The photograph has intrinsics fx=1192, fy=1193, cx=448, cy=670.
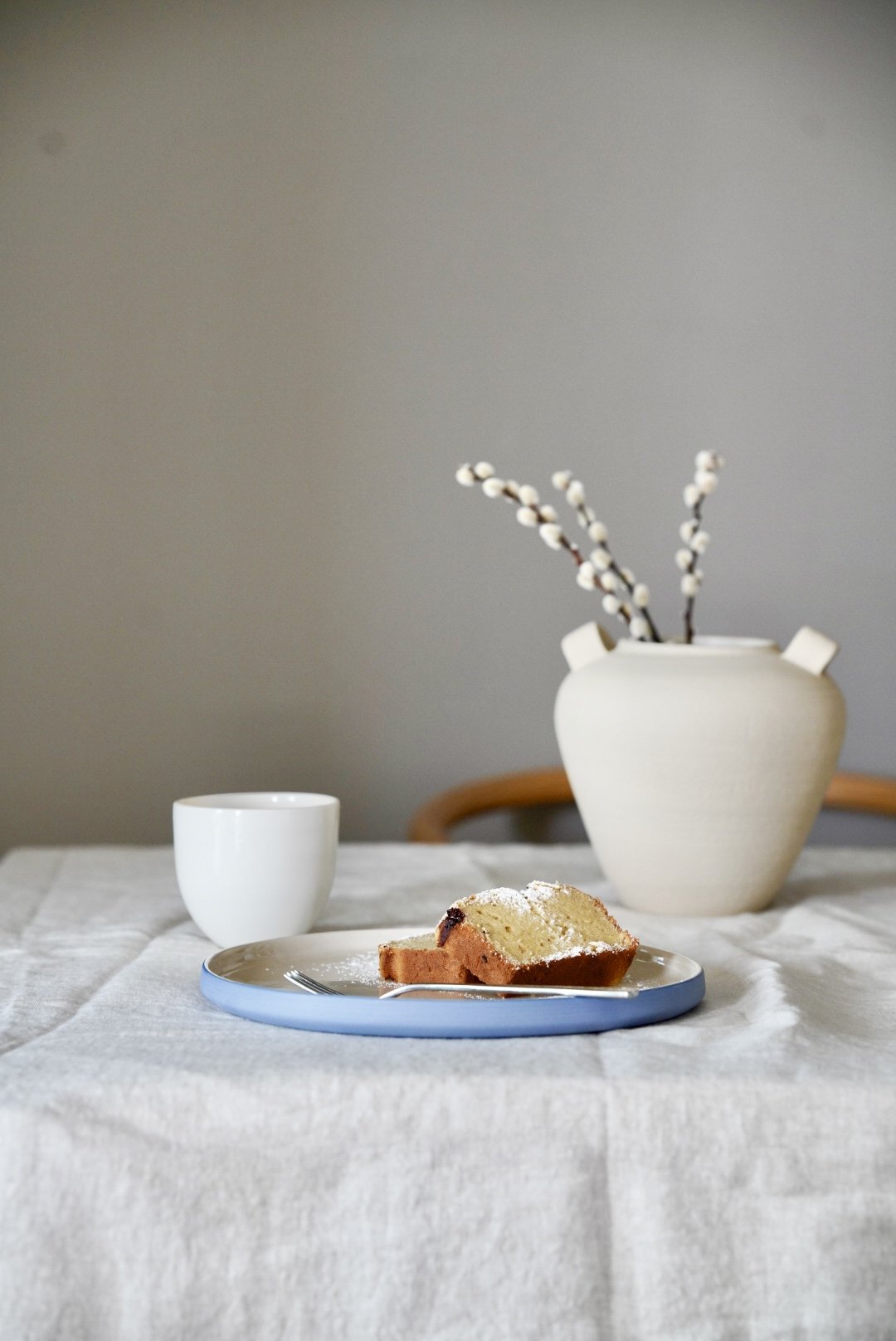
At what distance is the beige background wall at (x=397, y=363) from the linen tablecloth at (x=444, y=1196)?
4.34 ft

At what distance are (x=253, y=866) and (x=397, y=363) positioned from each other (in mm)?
1213

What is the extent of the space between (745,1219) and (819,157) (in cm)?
175

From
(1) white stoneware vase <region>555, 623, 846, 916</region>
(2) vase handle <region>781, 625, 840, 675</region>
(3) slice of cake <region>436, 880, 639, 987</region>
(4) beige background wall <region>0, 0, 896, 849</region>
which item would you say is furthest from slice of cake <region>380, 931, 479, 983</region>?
(4) beige background wall <region>0, 0, 896, 849</region>

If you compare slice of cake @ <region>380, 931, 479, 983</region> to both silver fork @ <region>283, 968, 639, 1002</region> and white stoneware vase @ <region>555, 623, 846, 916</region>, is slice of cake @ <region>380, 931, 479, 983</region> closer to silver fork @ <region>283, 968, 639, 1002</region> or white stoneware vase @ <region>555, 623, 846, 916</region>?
silver fork @ <region>283, 968, 639, 1002</region>

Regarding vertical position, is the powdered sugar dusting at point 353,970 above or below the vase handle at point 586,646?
below

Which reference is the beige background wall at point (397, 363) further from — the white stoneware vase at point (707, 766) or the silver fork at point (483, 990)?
the silver fork at point (483, 990)

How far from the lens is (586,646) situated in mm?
1013

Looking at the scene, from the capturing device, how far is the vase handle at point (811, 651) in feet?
3.10

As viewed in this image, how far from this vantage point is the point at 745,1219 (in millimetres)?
467

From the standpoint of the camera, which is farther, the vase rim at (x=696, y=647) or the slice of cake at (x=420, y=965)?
the vase rim at (x=696, y=647)

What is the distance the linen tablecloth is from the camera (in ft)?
1.48

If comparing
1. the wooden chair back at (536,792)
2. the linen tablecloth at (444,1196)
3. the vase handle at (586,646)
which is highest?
the vase handle at (586,646)

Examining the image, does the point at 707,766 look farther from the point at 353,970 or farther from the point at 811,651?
the point at 353,970

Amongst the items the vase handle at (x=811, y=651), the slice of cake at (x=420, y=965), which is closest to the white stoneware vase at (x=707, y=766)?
the vase handle at (x=811, y=651)
